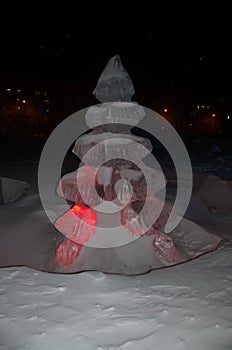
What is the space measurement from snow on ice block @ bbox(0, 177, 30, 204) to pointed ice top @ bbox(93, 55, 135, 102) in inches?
176

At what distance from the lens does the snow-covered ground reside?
2281 mm

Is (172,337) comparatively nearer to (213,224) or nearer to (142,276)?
(142,276)

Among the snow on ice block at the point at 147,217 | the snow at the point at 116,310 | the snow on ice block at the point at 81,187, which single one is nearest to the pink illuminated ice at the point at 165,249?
the snow on ice block at the point at 147,217

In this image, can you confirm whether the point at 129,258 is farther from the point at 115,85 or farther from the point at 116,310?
the point at 115,85

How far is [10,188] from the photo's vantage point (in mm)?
9125

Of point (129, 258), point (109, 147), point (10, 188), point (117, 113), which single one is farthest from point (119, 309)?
point (10, 188)

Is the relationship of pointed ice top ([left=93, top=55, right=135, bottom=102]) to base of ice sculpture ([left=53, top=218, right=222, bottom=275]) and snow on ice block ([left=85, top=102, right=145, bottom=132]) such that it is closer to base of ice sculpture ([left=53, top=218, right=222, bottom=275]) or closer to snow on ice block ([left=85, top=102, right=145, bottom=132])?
snow on ice block ([left=85, top=102, right=145, bottom=132])

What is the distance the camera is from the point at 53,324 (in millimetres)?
2477

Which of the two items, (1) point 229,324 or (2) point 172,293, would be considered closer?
(1) point 229,324

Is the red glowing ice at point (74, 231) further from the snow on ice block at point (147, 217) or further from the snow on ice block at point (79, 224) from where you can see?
the snow on ice block at point (147, 217)

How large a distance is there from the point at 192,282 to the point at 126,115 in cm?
299

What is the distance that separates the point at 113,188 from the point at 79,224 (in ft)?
3.16

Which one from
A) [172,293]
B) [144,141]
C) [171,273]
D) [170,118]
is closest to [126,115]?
[144,141]

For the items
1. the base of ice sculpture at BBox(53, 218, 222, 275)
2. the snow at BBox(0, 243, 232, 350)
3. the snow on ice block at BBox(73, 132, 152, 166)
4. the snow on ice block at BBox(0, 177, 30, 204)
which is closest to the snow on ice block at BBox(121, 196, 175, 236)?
the base of ice sculpture at BBox(53, 218, 222, 275)
